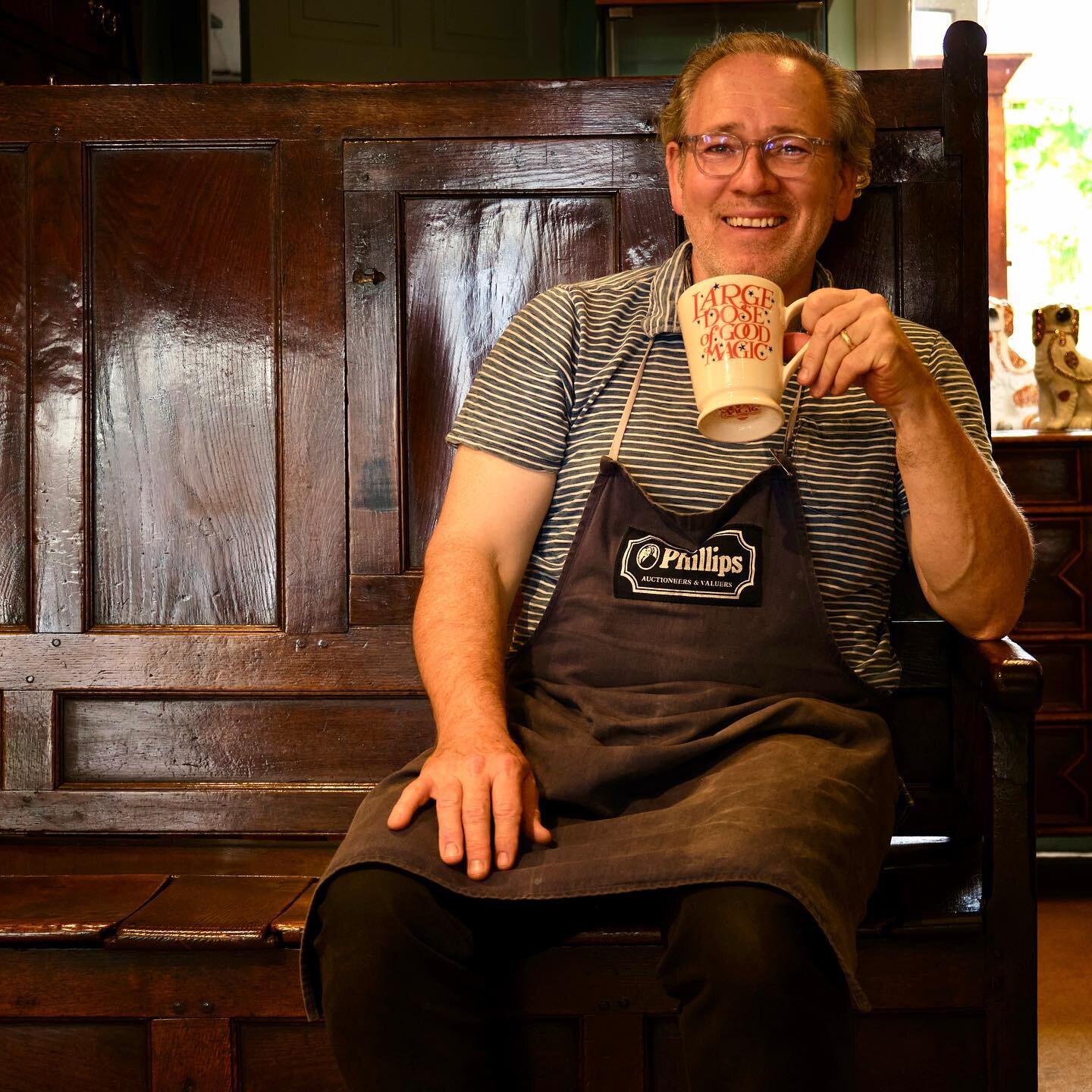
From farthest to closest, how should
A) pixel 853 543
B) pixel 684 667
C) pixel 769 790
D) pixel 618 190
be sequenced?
1. pixel 618 190
2. pixel 853 543
3. pixel 684 667
4. pixel 769 790

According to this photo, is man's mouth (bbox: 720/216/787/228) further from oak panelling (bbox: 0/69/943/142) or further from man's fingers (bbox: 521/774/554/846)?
man's fingers (bbox: 521/774/554/846)

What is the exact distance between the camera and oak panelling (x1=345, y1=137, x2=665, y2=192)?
2051mm

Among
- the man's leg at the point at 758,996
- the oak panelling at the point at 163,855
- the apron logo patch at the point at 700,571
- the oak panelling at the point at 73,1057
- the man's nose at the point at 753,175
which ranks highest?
the man's nose at the point at 753,175

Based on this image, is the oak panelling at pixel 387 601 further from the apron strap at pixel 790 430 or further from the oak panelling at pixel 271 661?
the apron strap at pixel 790 430

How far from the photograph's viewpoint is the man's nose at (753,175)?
5.46ft

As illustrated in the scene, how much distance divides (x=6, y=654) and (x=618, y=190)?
131cm

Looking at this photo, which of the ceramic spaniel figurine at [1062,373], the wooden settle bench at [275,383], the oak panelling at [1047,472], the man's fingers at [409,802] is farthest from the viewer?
the ceramic spaniel figurine at [1062,373]

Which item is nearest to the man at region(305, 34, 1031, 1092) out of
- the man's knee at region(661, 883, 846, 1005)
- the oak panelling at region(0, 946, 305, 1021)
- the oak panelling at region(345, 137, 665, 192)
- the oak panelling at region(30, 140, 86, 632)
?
the man's knee at region(661, 883, 846, 1005)

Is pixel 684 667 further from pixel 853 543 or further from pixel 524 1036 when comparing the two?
pixel 524 1036

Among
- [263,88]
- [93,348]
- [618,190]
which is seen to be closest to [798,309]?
[618,190]

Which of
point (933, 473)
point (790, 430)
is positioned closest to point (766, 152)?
point (790, 430)

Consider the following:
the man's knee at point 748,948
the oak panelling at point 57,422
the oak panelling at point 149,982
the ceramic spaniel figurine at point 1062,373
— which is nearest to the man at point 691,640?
the man's knee at point 748,948

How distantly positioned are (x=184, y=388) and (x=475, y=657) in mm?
860

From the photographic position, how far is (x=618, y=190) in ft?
6.75
